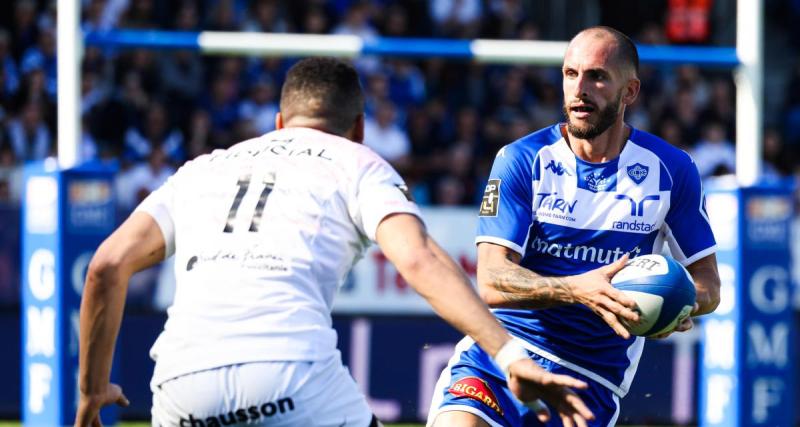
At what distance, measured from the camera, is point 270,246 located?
12.5ft

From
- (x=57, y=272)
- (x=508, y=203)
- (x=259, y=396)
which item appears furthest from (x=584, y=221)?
(x=57, y=272)

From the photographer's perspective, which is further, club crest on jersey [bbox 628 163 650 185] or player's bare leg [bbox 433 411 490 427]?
club crest on jersey [bbox 628 163 650 185]

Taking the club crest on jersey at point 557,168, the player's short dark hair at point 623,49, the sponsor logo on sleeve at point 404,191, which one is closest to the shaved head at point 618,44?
the player's short dark hair at point 623,49

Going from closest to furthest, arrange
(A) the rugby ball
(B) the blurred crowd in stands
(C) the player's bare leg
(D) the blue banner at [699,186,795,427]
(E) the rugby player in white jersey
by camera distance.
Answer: (E) the rugby player in white jersey → (A) the rugby ball → (C) the player's bare leg → (D) the blue banner at [699,186,795,427] → (B) the blurred crowd in stands

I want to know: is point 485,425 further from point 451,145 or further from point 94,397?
point 451,145

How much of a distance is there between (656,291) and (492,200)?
80cm

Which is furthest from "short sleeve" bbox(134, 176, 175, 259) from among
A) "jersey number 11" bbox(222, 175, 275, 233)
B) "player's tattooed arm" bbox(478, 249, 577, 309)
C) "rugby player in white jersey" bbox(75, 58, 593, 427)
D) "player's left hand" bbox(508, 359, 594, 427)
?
"player's tattooed arm" bbox(478, 249, 577, 309)

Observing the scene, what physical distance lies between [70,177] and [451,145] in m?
5.82

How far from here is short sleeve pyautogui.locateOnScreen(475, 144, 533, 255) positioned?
16.7 feet

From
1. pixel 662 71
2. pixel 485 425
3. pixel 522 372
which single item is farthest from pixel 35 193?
pixel 662 71

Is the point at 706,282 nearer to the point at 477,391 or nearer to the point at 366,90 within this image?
the point at 477,391

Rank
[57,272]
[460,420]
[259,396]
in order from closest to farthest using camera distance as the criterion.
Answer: [259,396]
[460,420]
[57,272]

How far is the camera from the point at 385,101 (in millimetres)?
12945

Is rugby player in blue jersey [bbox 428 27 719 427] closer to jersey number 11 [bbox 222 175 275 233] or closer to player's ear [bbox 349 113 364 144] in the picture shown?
player's ear [bbox 349 113 364 144]
